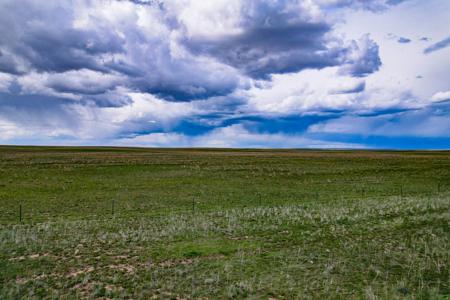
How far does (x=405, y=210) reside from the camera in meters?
22.2

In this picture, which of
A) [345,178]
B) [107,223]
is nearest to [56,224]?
[107,223]

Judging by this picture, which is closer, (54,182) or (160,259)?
(160,259)

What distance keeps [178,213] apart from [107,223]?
5171mm

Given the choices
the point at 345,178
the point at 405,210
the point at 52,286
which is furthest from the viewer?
the point at 345,178

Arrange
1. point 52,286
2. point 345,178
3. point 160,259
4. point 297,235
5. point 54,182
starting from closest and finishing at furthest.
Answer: point 52,286, point 160,259, point 297,235, point 54,182, point 345,178

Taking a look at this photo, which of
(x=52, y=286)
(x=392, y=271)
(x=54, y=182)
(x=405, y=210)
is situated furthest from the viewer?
(x=54, y=182)

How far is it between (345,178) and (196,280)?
1539 inches

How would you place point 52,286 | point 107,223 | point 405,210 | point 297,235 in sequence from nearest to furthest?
point 52,286 < point 297,235 < point 107,223 < point 405,210

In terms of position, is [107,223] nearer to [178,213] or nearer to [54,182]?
[178,213]

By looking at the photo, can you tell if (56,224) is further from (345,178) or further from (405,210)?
(345,178)

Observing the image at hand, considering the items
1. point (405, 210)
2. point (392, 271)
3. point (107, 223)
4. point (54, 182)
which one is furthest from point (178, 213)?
point (54, 182)

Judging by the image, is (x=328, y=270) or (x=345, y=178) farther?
(x=345, y=178)

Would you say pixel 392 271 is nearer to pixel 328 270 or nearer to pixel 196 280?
pixel 328 270

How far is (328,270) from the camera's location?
11320 mm
